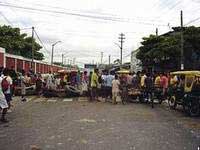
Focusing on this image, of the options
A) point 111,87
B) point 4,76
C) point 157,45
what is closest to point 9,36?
point 157,45

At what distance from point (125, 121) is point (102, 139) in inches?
174

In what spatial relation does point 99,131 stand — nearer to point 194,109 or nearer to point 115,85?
point 194,109

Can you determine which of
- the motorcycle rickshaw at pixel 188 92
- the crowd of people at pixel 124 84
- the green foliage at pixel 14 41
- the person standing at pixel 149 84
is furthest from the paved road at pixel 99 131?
the green foliage at pixel 14 41

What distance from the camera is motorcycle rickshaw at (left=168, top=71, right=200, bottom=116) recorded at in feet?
63.3

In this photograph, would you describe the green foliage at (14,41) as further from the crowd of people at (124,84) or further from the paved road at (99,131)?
the paved road at (99,131)

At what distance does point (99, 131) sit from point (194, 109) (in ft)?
22.7

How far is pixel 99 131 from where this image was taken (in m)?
13.7

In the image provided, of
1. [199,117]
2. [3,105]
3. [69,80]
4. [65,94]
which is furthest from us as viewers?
[69,80]

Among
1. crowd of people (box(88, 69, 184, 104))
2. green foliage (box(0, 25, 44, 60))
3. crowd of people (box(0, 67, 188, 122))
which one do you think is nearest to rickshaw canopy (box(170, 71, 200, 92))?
crowd of people (box(0, 67, 188, 122))

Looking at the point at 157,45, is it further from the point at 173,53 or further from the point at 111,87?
the point at 111,87

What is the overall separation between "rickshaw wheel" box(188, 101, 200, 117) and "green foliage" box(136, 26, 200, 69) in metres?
28.7

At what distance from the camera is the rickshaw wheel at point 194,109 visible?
1927cm

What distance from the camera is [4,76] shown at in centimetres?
1759

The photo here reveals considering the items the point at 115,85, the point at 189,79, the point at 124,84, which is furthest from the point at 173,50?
the point at 189,79
